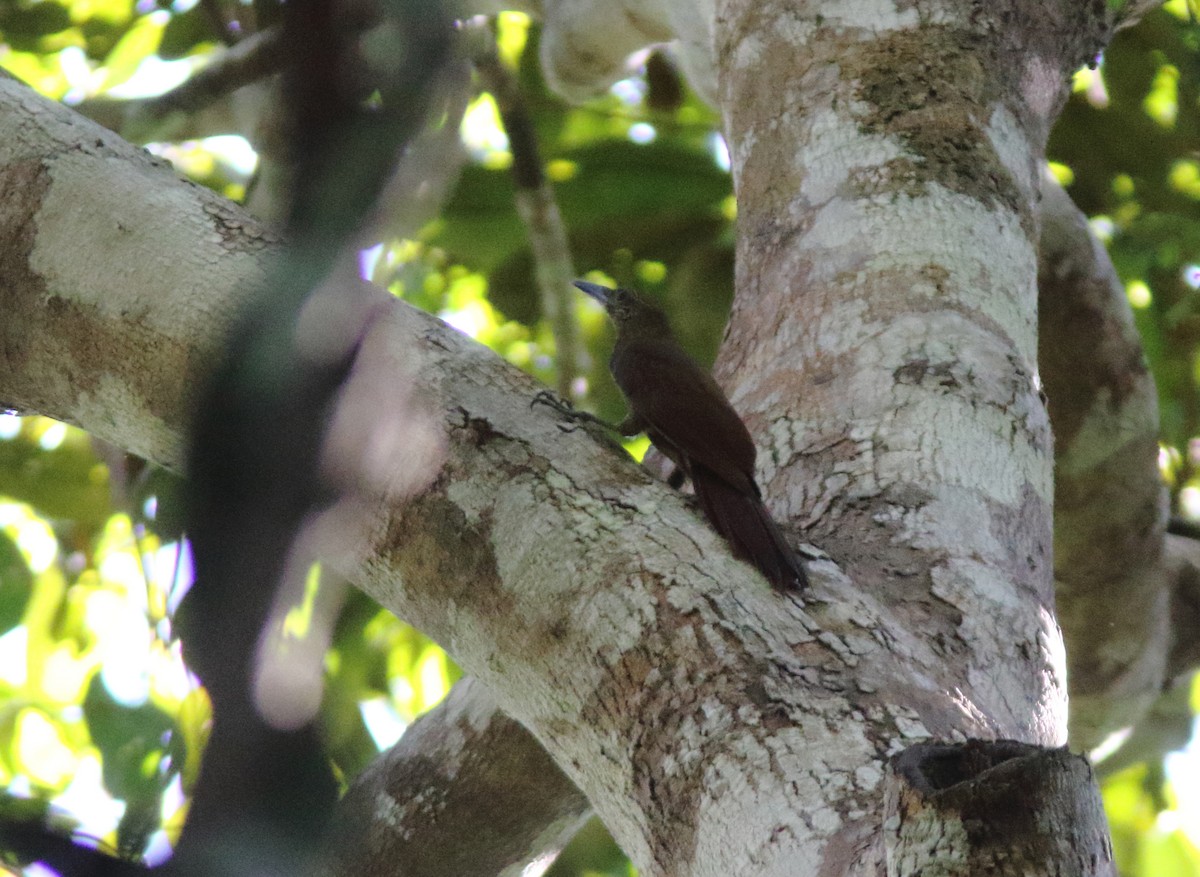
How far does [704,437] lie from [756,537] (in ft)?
1.93

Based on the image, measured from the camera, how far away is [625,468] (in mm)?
1783

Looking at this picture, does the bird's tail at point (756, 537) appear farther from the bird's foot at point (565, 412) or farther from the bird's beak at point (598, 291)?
the bird's beak at point (598, 291)

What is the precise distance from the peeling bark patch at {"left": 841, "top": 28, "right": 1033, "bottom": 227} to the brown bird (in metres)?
0.53

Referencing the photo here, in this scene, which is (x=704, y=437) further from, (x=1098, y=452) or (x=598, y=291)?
(x=1098, y=452)

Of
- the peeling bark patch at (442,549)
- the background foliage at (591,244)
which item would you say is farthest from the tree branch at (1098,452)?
the peeling bark patch at (442,549)

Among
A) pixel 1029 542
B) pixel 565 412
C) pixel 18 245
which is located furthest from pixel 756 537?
pixel 18 245

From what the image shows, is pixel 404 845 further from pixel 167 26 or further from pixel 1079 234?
pixel 167 26

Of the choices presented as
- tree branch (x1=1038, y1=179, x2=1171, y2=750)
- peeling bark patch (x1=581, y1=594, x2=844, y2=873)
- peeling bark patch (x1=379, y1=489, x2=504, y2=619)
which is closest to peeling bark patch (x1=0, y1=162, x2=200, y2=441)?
peeling bark patch (x1=379, y1=489, x2=504, y2=619)

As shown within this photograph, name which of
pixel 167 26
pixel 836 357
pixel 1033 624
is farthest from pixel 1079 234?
pixel 167 26

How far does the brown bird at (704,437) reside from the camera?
5.49 feet

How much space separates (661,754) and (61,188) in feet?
4.06

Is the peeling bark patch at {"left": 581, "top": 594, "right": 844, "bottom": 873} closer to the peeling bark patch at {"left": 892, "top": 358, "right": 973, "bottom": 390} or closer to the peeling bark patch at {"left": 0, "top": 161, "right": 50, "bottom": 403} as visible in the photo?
the peeling bark patch at {"left": 892, "top": 358, "right": 973, "bottom": 390}

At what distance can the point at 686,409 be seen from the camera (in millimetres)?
2420

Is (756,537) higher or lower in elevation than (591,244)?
lower
